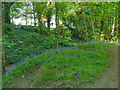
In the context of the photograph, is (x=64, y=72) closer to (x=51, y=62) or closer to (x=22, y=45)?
(x=51, y=62)

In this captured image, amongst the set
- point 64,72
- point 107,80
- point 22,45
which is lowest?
point 107,80

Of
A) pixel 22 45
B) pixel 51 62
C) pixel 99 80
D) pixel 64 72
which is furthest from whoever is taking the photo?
pixel 22 45

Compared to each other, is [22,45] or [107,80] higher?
[22,45]

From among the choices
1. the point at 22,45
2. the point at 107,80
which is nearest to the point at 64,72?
the point at 107,80

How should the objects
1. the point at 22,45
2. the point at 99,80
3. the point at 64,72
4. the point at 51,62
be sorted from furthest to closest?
the point at 22,45 < the point at 51,62 < the point at 64,72 < the point at 99,80

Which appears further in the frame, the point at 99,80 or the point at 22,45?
the point at 22,45

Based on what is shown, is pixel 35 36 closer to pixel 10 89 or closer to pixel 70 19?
pixel 70 19

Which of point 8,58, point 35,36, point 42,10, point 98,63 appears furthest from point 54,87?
point 42,10

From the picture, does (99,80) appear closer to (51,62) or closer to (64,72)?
(64,72)

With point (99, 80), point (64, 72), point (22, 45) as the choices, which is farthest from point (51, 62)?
point (22, 45)

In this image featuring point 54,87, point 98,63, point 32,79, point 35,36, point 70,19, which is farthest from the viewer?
point 70,19

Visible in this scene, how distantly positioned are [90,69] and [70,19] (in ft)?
42.3

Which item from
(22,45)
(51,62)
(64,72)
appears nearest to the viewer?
(64,72)

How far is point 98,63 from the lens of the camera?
240 inches
